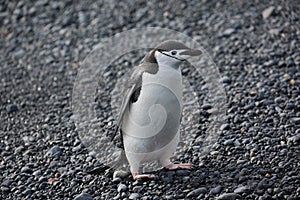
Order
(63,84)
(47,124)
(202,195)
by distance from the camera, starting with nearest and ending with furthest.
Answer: (202,195) < (47,124) < (63,84)

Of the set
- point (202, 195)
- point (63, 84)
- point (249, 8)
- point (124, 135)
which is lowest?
point (202, 195)

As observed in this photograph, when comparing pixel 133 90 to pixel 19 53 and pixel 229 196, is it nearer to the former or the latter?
pixel 229 196

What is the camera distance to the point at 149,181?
3346 millimetres

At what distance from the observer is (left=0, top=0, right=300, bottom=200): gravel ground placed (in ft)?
10.9

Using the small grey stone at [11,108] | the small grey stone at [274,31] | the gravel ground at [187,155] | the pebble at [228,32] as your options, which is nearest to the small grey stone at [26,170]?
the gravel ground at [187,155]

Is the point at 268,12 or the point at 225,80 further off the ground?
the point at 268,12

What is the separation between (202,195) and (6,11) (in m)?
3.06

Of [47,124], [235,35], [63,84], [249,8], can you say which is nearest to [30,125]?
[47,124]

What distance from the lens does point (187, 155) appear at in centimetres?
358

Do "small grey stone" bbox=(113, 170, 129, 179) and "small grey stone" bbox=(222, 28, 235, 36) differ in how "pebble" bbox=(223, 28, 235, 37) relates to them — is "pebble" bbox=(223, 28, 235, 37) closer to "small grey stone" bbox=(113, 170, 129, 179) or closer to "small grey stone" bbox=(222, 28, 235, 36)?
"small grey stone" bbox=(222, 28, 235, 36)

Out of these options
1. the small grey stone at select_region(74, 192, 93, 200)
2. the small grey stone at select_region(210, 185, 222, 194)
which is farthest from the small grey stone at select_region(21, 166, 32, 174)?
the small grey stone at select_region(210, 185, 222, 194)

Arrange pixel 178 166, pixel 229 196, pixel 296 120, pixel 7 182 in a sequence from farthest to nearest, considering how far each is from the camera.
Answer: pixel 296 120 < pixel 7 182 < pixel 178 166 < pixel 229 196

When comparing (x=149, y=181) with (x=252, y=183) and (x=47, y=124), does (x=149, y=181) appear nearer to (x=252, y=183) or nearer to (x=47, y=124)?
(x=252, y=183)

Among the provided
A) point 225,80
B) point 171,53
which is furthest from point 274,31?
point 171,53
